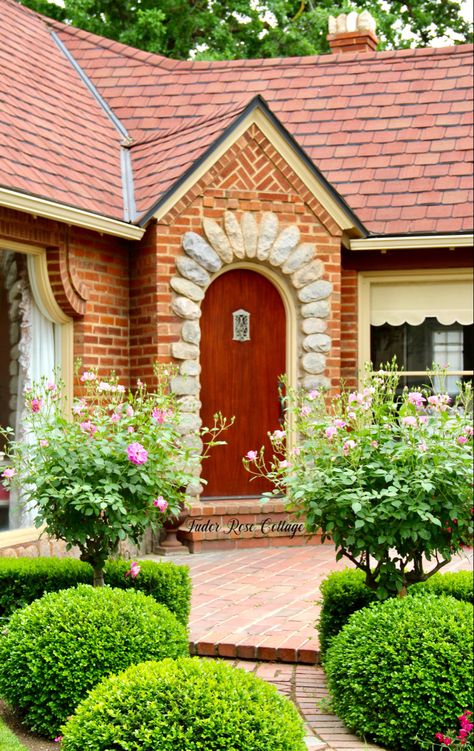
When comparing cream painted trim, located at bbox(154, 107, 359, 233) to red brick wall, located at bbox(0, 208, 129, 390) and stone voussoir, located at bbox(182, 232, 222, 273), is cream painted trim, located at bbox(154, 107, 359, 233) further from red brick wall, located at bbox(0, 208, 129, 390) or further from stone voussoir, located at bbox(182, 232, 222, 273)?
red brick wall, located at bbox(0, 208, 129, 390)

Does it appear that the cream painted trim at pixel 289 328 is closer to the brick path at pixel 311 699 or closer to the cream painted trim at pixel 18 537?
the cream painted trim at pixel 18 537

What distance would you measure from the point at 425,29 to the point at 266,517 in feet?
48.5

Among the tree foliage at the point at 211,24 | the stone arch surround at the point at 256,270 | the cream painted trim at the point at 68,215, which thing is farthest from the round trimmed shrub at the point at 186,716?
the tree foliage at the point at 211,24

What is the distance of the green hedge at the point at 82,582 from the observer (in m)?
6.01

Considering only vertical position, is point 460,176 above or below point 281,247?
above

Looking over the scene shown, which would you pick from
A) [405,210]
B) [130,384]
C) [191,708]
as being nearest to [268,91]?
[405,210]

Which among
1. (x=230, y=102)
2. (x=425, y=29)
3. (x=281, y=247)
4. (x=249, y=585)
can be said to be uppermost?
(x=425, y=29)

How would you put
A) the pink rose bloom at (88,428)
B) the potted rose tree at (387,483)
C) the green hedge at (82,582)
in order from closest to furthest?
the potted rose tree at (387,483)
the pink rose bloom at (88,428)
the green hedge at (82,582)

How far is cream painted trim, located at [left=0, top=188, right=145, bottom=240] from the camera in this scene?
7516 mm

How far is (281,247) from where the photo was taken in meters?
9.92

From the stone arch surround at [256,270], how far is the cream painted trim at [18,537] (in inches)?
71.5

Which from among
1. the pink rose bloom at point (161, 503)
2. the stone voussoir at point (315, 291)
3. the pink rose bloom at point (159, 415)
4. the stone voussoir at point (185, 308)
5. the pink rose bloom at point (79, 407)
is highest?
the stone voussoir at point (315, 291)

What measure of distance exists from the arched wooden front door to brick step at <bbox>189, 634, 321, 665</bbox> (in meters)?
3.84

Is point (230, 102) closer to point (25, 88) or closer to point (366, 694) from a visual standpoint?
point (25, 88)
